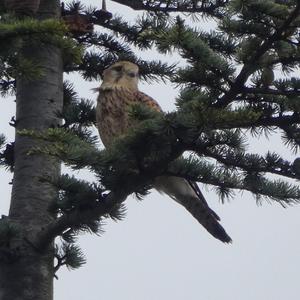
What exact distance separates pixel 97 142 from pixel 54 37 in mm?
667

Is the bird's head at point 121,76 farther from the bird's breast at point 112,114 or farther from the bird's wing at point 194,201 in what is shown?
the bird's wing at point 194,201

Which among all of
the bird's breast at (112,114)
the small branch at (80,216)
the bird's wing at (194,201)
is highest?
the bird's breast at (112,114)

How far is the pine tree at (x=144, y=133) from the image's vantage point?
3.85 m

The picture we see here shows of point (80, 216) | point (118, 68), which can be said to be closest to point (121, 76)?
point (118, 68)

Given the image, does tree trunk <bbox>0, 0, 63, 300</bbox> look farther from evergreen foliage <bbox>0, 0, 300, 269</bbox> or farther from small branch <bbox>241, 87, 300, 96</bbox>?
small branch <bbox>241, 87, 300, 96</bbox>

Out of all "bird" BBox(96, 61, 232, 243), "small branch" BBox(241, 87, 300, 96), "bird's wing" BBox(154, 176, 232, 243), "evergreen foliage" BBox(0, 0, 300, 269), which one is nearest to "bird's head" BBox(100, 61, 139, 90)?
"bird" BBox(96, 61, 232, 243)

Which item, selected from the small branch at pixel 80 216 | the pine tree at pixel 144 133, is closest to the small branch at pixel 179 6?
the pine tree at pixel 144 133

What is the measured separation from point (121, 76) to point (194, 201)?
0.91 meters

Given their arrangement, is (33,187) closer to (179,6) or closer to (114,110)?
(114,110)

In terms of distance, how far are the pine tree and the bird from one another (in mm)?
424

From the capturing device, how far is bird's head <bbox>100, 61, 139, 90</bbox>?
19.8ft

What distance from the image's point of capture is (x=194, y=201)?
5750 mm

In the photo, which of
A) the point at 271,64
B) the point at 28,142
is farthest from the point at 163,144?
the point at 28,142

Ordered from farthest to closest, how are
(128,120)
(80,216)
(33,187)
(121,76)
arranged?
(121,76), (128,120), (33,187), (80,216)
